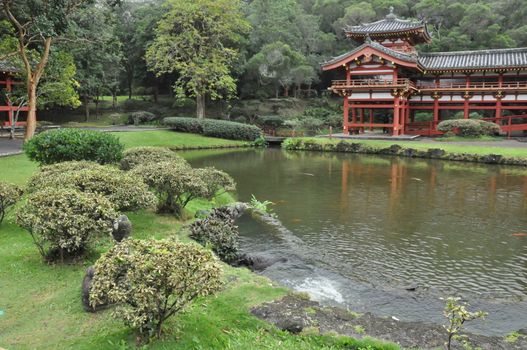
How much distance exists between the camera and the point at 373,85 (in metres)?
38.0

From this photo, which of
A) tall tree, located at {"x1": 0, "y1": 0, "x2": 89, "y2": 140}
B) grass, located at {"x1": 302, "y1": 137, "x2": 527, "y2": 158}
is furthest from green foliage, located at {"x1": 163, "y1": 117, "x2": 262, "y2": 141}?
tall tree, located at {"x1": 0, "y1": 0, "x2": 89, "y2": 140}

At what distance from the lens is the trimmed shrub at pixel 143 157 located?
1536 centimetres

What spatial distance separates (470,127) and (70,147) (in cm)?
3031

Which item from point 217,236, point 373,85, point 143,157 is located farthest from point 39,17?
point 373,85

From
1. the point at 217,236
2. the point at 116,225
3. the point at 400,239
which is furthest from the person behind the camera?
the point at 400,239

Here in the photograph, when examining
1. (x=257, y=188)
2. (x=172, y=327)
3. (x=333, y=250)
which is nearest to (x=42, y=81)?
(x=257, y=188)

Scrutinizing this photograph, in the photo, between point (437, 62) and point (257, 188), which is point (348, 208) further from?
point (437, 62)

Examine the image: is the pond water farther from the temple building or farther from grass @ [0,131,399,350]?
the temple building

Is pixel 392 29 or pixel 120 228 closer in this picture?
pixel 120 228

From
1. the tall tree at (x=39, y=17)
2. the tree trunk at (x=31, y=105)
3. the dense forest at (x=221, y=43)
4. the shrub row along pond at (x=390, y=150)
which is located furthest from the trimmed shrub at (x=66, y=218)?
the shrub row along pond at (x=390, y=150)

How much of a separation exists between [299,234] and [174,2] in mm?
33546

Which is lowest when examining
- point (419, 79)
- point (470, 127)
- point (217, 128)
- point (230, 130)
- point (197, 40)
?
point (230, 130)

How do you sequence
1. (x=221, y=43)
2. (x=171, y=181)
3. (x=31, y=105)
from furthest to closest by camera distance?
1. (x=221, y=43)
2. (x=31, y=105)
3. (x=171, y=181)

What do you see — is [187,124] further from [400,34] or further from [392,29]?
[400,34]
